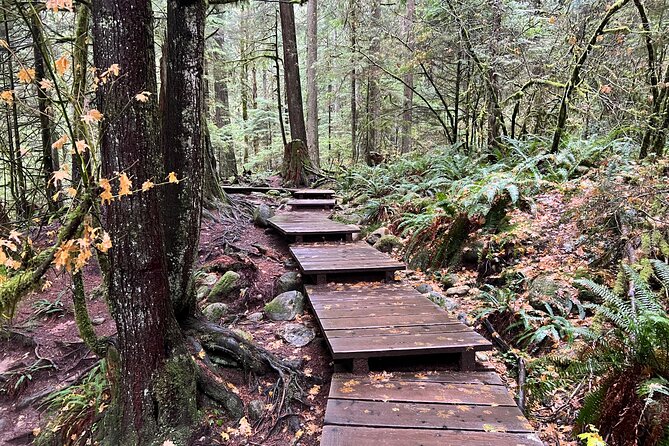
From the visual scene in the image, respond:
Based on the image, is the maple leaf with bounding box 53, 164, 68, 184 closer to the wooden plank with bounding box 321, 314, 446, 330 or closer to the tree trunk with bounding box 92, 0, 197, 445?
the tree trunk with bounding box 92, 0, 197, 445

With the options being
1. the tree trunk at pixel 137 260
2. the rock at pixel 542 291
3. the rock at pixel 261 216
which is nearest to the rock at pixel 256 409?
the tree trunk at pixel 137 260

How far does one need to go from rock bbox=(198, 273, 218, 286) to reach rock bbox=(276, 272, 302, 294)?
929 millimetres

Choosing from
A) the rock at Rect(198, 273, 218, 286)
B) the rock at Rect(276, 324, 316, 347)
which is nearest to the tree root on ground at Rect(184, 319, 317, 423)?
the rock at Rect(276, 324, 316, 347)

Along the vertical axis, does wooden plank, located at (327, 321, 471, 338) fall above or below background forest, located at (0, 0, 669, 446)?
below

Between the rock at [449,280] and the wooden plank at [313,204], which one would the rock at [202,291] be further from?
the wooden plank at [313,204]

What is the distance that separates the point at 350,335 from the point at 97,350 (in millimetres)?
2152

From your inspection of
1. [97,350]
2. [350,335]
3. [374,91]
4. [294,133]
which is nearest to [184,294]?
[97,350]

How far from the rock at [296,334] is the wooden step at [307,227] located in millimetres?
2420

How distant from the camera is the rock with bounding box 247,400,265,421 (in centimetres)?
335

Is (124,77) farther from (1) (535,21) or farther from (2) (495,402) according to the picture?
(1) (535,21)

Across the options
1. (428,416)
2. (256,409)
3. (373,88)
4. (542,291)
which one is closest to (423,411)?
(428,416)

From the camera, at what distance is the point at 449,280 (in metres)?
5.62

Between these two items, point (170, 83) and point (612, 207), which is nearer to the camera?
point (170, 83)

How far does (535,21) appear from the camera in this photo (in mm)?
8750
